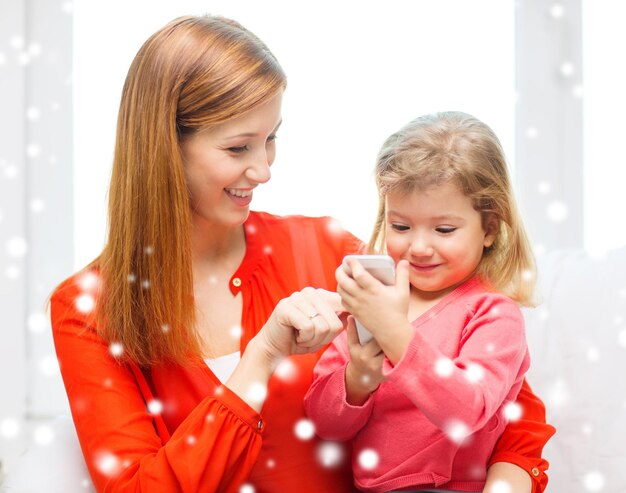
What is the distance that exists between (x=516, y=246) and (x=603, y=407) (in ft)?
1.42

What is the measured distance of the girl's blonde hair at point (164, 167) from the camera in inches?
55.2

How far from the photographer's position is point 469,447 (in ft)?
4.56

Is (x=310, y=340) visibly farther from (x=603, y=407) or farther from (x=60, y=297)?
(x=603, y=407)

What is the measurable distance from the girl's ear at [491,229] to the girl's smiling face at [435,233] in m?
0.02

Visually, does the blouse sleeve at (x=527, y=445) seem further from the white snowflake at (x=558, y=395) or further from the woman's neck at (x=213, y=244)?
the woman's neck at (x=213, y=244)

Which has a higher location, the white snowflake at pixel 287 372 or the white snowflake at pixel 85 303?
the white snowflake at pixel 85 303

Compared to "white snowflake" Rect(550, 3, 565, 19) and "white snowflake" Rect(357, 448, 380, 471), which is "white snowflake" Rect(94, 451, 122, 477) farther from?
"white snowflake" Rect(550, 3, 565, 19)

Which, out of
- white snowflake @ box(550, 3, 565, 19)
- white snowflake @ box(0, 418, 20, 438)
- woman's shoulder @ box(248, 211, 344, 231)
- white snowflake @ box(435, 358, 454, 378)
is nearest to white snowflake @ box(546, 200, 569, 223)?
white snowflake @ box(550, 3, 565, 19)

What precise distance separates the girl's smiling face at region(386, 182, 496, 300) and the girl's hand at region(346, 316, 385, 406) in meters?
0.16

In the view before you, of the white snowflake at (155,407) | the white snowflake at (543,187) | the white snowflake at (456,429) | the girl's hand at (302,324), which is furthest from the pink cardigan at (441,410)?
the white snowflake at (543,187)

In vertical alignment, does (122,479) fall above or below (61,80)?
below

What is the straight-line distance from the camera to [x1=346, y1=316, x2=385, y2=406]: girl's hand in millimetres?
1268

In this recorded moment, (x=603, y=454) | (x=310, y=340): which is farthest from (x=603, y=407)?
(x=310, y=340)

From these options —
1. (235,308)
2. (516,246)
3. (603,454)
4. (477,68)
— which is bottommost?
(603,454)
